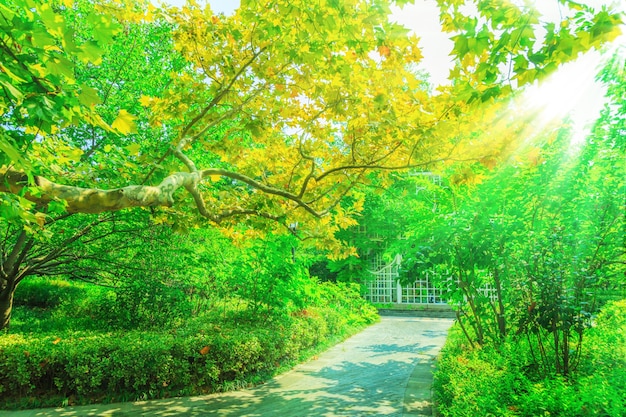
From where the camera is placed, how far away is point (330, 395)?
18.7 ft

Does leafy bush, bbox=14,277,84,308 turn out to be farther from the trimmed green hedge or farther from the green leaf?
the green leaf

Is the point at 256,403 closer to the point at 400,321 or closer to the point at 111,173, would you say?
the point at 111,173

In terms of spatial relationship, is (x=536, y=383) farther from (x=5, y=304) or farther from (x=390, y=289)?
(x=390, y=289)

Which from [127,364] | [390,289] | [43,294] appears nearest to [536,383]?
[127,364]

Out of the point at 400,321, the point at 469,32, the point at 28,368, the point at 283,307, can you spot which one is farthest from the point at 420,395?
the point at 400,321

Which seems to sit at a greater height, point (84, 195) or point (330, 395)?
point (84, 195)

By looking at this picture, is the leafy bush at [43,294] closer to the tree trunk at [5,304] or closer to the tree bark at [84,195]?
the tree trunk at [5,304]

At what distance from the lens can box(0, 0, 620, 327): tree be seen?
200 cm

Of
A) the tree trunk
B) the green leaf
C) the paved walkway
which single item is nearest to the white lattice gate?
the paved walkway

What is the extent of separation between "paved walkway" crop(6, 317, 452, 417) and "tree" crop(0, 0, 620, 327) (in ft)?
7.69

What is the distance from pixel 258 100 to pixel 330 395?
4342 millimetres

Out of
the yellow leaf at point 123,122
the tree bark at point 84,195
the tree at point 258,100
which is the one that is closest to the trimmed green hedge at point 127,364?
the tree at point 258,100

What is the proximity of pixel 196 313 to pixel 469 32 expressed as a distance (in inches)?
333

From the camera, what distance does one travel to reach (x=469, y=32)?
2.55 m
